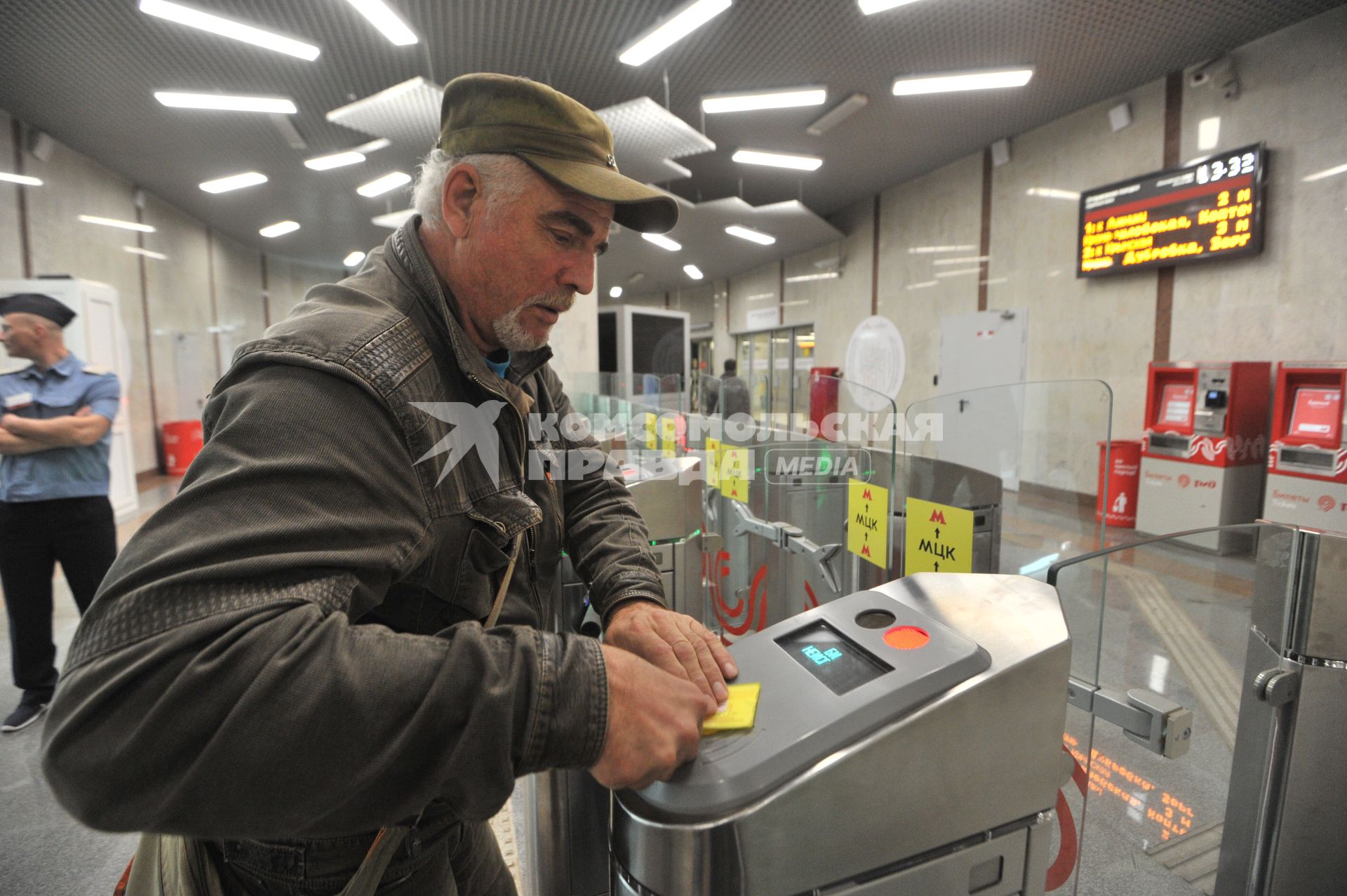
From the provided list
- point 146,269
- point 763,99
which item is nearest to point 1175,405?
point 763,99

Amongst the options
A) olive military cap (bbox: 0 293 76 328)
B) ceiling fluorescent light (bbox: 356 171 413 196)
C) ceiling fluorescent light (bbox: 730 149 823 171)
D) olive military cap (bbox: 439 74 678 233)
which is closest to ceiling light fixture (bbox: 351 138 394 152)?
ceiling fluorescent light (bbox: 356 171 413 196)

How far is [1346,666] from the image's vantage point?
100 cm

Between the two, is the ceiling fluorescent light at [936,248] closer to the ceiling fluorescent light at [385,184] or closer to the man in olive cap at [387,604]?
the ceiling fluorescent light at [385,184]

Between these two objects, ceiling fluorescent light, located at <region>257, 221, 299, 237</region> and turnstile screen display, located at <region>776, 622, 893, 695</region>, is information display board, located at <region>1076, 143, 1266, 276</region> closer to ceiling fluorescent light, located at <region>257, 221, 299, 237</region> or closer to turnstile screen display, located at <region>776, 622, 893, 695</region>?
turnstile screen display, located at <region>776, 622, 893, 695</region>

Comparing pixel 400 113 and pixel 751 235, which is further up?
pixel 751 235

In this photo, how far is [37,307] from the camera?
2.48 m

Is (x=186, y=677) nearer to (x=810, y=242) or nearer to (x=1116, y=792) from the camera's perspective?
(x=1116, y=792)

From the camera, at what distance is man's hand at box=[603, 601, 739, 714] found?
27.6 inches

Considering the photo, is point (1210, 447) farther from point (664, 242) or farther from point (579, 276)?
point (664, 242)

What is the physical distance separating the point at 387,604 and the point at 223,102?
243 inches

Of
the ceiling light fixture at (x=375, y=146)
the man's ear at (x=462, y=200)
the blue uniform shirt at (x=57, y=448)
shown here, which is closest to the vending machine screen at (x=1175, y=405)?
the man's ear at (x=462, y=200)

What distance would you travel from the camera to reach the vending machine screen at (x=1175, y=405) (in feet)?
16.3

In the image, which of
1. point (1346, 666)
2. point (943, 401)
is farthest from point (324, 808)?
Result: point (943, 401)

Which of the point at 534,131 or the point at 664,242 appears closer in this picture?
the point at 534,131
